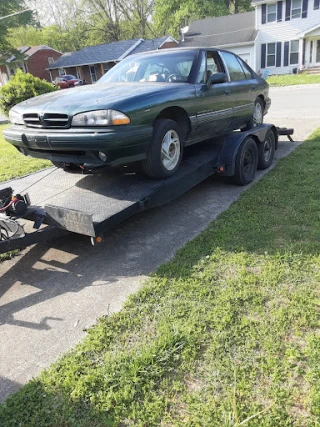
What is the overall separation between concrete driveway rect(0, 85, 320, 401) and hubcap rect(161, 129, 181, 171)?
29.2 inches

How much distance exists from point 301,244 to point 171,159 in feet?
5.58

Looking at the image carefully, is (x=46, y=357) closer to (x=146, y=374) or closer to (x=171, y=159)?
(x=146, y=374)

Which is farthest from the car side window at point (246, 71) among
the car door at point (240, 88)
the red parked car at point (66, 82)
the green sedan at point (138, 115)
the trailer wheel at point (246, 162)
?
the red parked car at point (66, 82)

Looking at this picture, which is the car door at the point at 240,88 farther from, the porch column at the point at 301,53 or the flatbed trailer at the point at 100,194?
the porch column at the point at 301,53

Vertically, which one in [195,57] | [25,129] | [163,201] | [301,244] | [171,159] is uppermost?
[195,57]

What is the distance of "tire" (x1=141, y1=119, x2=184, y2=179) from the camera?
3740mm

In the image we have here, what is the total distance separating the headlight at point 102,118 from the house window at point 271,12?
30.1 m

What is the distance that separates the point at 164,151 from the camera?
3947 mm

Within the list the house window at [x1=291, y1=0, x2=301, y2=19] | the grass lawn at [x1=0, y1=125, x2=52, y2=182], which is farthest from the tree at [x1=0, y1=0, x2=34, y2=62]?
the grass lawn at [x1=0, y1=125, x2=52, y2=182]

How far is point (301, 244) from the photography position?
353 cm

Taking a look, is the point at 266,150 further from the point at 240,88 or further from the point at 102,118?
the point at 102,118

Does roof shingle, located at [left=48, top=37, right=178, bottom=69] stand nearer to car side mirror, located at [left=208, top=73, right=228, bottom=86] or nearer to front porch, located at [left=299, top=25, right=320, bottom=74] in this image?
front porch, located at [left=299, top=25, right=320, bottom=74]

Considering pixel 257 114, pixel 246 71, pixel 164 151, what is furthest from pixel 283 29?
pixel 164 151

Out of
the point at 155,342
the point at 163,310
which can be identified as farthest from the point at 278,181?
the point at 155,342
